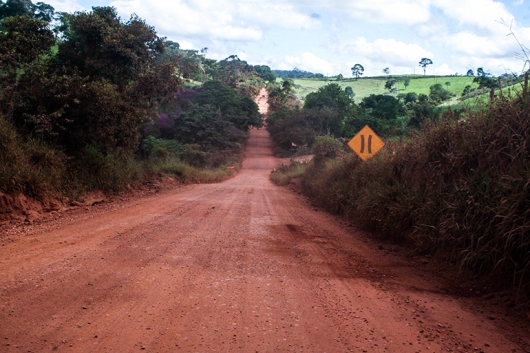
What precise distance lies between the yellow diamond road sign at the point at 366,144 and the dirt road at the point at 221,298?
5591mm

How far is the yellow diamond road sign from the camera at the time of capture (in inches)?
549

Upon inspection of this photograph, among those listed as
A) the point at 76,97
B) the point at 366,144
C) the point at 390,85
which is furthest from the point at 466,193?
the point at 390,85

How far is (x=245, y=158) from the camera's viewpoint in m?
56.8

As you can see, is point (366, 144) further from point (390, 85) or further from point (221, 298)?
point (390, 85)

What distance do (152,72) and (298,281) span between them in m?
12.5

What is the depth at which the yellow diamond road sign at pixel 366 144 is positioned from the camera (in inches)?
549

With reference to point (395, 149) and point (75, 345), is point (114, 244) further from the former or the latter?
point (395, 149)

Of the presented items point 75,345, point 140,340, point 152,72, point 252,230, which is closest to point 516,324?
point 140,340

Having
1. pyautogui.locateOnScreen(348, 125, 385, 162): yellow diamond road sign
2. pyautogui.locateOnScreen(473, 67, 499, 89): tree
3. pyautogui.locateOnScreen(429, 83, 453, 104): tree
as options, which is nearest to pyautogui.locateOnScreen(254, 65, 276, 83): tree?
pyautogui.locateOnScreen(429, 83, 453, 104): tree

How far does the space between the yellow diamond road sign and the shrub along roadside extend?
211 cm

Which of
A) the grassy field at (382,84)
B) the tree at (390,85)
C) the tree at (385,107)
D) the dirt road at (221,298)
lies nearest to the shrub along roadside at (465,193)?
the dirt road at (221,298)

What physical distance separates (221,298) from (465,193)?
172 inches

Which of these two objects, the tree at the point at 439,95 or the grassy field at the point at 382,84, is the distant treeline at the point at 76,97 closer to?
the tree at the point at 439,95

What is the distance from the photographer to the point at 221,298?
516cm
